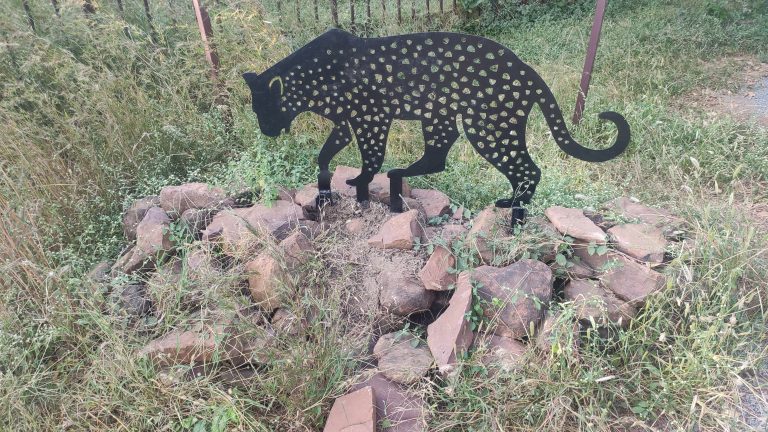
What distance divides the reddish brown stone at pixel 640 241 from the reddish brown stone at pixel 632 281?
2.9 inches

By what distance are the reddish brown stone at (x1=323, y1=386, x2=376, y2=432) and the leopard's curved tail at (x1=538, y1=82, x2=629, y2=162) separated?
143 cm

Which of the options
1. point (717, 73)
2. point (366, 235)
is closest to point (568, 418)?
point (366, 235)

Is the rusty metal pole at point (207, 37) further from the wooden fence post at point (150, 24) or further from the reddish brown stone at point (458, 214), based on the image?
the reddish brown stone at point (458, 214)

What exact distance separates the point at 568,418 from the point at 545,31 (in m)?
5.02

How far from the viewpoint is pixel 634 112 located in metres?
3.91

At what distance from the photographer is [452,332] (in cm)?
203

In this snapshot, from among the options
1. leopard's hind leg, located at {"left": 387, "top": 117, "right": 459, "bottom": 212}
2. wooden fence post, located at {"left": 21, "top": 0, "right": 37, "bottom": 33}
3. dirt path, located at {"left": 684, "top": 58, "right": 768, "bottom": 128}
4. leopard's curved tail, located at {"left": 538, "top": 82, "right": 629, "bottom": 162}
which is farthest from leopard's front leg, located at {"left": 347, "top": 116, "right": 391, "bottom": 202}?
dirt path, located at {"left": 684, "top": 58, "right": 768, "bottom": 128}

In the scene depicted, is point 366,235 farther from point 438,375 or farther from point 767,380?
point 767,380

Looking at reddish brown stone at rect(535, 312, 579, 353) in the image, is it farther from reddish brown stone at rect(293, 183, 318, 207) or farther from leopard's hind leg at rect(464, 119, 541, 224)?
reddish brown stone at rect(293, 183, 318, 207)

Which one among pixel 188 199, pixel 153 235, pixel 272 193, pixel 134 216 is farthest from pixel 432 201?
pixel 134 216

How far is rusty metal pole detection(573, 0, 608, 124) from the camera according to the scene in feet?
12.3

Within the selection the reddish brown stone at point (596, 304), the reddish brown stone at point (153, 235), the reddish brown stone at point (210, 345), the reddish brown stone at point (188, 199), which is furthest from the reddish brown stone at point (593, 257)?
the reddish brown stone at point (153, 235)

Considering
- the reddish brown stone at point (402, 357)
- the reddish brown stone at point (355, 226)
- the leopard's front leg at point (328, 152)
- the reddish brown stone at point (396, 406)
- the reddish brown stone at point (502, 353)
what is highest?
the leopard's front leg at point (328, 152)

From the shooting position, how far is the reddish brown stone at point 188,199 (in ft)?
9.12
